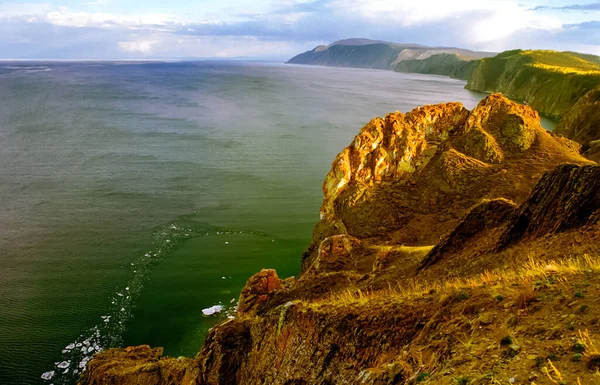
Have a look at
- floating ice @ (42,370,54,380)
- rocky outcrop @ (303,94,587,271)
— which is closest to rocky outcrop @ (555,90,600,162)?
rocky outcrop @ (303,94,587,271)

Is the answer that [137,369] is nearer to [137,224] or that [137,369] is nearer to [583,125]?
[137,224]

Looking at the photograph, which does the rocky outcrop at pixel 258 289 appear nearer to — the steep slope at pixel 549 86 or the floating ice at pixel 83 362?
the floating ice at pixel 83 362

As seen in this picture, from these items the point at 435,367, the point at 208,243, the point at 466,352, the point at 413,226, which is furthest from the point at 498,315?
the point at 208,243

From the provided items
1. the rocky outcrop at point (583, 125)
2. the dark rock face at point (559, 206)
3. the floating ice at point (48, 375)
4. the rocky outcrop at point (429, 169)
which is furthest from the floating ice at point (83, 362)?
the rocky outcrop at point (583, 125)

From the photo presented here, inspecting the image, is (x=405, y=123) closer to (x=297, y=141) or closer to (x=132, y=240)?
(x=132, y=240)

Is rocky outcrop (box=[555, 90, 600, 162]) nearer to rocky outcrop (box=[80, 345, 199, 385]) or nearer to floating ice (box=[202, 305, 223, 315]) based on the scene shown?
floating ice (box=[202, 305, 223, 315])

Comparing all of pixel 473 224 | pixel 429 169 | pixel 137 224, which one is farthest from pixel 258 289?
pixel 137 224
